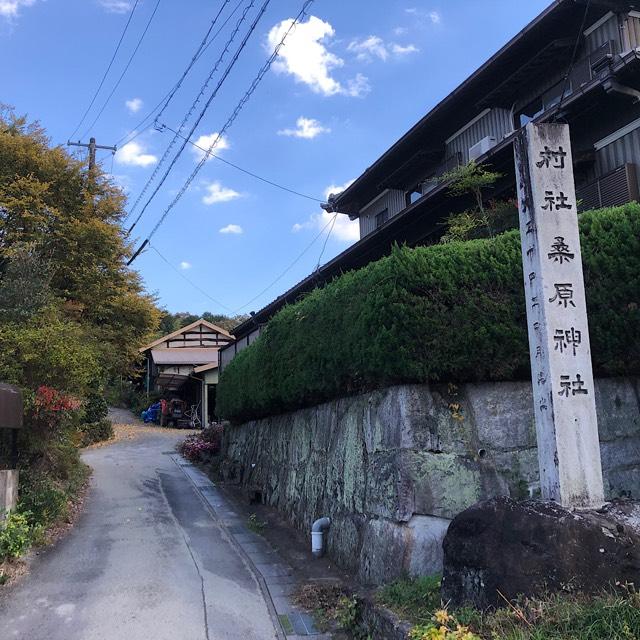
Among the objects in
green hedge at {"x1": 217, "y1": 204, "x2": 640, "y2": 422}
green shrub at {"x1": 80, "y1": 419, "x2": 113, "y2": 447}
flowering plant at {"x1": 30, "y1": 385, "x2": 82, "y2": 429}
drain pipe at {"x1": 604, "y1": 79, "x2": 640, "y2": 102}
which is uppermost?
drain pipe at {"x1": 604, "y1": 79, "x2": 640, "y2": 102}

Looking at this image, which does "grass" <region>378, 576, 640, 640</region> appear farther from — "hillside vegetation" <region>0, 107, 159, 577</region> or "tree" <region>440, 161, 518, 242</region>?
"tree" <region>440, 161, 518, 242</region>

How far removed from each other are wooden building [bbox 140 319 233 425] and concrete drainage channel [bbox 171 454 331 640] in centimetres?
1892

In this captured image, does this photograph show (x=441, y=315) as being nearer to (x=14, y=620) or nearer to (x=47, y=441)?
(x=14, y=620)

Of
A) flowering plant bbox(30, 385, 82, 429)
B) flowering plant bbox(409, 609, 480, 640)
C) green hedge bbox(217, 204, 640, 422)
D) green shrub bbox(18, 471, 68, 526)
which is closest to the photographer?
flowering plant bbox(409, 609, 480, 640)

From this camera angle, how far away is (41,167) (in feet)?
62.2

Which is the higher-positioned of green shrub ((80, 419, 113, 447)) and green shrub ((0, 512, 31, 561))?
green shrub ((80, 419, 113, 447))

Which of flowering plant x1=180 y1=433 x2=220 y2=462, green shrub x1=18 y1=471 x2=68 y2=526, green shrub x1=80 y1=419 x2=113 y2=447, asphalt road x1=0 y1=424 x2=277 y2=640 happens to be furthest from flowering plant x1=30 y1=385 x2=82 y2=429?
green shrub x1=80 y1=419 x2=113 y2=447

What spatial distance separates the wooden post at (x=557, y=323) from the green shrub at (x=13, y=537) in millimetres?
6961

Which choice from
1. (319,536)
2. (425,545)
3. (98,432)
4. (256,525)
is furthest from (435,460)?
(98,432)

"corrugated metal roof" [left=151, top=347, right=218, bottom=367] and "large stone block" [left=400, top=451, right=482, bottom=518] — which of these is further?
"corrugated metal roof" [left=151, top=347, right=218, bottom=367]

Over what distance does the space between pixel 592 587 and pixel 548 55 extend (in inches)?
501

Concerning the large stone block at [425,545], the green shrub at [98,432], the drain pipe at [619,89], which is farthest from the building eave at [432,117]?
the green shrub at [98,432]

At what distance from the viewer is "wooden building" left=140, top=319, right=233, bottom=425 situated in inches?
1284

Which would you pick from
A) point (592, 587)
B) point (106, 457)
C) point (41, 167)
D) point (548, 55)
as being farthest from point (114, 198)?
point (592, 587)
